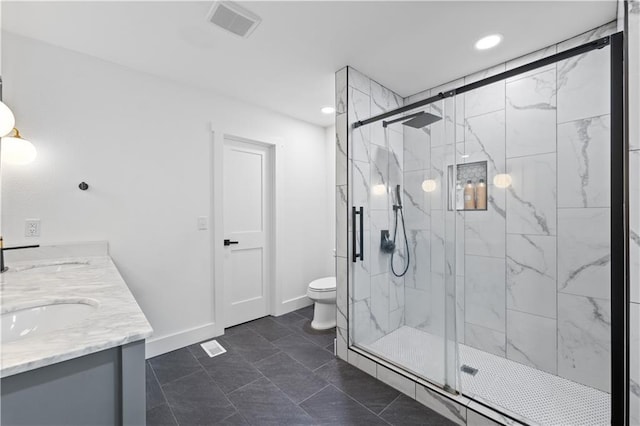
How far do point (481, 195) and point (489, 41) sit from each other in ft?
3.78

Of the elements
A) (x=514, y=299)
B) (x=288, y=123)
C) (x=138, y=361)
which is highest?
(x=288, y=123)

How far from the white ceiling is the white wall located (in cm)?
20

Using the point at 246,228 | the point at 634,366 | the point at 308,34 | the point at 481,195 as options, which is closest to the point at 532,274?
the point at 481,195

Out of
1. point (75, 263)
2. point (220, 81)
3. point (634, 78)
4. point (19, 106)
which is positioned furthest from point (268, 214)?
point (634, 78)

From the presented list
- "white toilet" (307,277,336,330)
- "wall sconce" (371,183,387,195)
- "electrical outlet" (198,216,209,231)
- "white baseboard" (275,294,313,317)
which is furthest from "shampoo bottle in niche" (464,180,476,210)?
"electrical outlet" (198,216,209,231)

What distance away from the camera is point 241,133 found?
118 inches

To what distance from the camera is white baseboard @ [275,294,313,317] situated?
3.32 metres

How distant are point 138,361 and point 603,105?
282cm

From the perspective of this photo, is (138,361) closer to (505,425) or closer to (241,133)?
(505,425)

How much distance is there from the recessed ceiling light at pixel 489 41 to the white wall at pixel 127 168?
2118mm

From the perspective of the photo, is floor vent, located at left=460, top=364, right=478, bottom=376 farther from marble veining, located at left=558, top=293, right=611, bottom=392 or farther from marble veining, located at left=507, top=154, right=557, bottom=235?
marble veining, located at left=507, top=154, right=557, bottom=235

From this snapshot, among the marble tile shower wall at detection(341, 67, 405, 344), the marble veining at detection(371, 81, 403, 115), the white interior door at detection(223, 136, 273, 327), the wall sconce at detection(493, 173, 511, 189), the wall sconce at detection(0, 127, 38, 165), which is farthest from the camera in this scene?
the white interior door at detection(223, 136, 273, 327)

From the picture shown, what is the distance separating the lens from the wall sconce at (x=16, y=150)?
5.82ft

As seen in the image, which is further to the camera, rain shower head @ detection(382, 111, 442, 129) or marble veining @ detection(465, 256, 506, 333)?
marble veining @ detection(465, 256, 506, 333)
